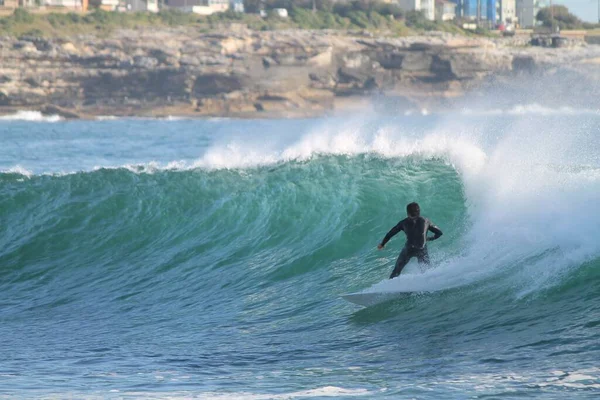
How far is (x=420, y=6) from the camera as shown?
12025 cm

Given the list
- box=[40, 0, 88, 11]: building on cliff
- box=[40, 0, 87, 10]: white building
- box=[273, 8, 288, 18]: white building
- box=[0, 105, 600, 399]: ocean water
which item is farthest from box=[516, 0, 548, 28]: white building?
box=[0, 105, 600, 399]: ocean water

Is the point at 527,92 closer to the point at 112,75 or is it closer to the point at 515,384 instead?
the point at 112,75

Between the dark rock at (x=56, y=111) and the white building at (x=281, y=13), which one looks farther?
the white building at (x=281, y=13)

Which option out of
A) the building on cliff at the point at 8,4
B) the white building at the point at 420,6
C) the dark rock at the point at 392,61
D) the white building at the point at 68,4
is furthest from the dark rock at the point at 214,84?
the white building at the point at 420,6

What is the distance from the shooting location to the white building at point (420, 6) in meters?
119

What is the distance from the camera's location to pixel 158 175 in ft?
60.0

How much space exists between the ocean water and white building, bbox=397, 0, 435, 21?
100.0 m

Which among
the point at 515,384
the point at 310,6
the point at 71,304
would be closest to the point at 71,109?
the point at 310,6

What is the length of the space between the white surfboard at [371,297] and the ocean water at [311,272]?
0.12 m

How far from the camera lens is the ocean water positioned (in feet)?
25.8

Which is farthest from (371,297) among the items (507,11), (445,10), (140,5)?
Result: (507,11)

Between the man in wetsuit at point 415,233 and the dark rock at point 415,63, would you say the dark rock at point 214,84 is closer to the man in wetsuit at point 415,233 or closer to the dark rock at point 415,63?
the dark rock at point 415,63

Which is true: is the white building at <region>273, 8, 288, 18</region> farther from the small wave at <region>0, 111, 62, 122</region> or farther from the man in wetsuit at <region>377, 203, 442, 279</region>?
the man in wetsuit at <region>377, 203, 442, 279</region>

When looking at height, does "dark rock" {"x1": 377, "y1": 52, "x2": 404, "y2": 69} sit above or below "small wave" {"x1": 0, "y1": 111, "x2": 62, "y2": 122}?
above
